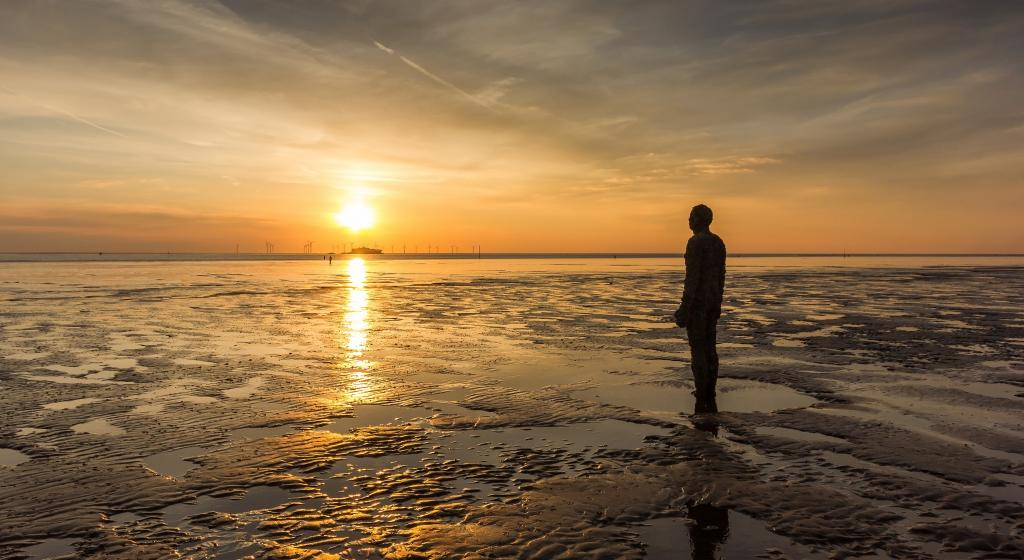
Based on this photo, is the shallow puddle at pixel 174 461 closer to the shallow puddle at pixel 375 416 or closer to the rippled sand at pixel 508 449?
the rippled sand at pixel 508 449

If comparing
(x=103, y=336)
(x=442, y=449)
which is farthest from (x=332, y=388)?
(x=103, y=336)

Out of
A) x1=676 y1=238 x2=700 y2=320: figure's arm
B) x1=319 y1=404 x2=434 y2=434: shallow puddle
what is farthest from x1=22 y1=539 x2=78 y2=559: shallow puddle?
x1=676 y1=238 x2=700 y2=320: figure's arm

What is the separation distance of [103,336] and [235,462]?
44.0 feet

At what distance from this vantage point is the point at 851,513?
16.8 feet

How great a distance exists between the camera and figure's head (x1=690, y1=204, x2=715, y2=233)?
9477mm

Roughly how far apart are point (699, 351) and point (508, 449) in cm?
380

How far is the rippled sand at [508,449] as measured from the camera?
4.72 m

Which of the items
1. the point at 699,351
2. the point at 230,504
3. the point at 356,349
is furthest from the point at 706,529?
the point at 356,349

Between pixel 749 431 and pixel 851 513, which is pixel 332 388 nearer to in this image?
pixel 749 431

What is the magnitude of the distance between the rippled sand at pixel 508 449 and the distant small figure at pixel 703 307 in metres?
0.59

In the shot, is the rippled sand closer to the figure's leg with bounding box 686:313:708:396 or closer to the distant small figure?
the figure's leg with bounding box 686:313:708:396

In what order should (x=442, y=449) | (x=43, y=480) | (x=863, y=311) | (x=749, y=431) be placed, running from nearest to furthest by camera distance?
(x=43, y=480)
(x=442, y=449)
(x=749, y=431)
(x=863, y=311)

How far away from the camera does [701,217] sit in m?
9.48

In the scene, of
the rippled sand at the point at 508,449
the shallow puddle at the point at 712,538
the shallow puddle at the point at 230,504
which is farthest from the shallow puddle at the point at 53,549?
the shallow puddle at the point at 712,538
